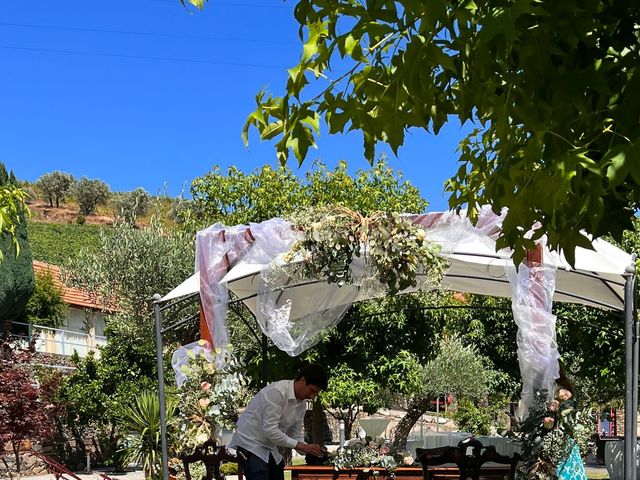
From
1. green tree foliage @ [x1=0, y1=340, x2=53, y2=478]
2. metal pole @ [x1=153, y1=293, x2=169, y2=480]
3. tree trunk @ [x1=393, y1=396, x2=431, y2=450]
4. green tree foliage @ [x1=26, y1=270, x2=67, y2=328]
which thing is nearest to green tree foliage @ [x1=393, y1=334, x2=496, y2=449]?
tree trunk @ [x1=393, y1=396, x2=431, y2=450]

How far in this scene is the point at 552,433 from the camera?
621 centimetres

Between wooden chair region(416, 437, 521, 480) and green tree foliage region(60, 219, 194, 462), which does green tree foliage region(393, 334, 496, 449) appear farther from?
wooden chair region(416, 437, 521, 480)

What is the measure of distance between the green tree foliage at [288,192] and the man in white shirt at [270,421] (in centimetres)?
1185

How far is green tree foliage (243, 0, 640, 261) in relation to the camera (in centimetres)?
217

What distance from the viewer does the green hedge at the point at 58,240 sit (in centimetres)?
4280

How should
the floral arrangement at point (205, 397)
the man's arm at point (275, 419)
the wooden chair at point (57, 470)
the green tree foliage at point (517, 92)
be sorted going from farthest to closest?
the floral arrangement at point (205, 397)
the man's arm at point (275, 419)
the wooden chair at point (57, 470)
the green tree foliage at point (517, 92)

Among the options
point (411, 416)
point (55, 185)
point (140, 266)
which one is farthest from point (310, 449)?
point (55, 185)

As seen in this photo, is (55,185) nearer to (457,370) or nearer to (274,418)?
(457,370)

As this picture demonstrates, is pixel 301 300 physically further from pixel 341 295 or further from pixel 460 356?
pixel 460 356

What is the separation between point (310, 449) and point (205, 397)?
3.73ft

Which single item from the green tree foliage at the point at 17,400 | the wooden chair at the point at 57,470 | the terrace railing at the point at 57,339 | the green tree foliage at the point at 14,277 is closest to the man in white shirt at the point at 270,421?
the wooden chair at the point at 57,470

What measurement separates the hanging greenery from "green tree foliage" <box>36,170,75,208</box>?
62733mm

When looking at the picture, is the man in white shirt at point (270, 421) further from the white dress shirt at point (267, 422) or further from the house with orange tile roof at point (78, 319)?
the house with orange tile roof at point (78, 319)

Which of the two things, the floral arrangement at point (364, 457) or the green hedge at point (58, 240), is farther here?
the green hedge at point (58, 240)
